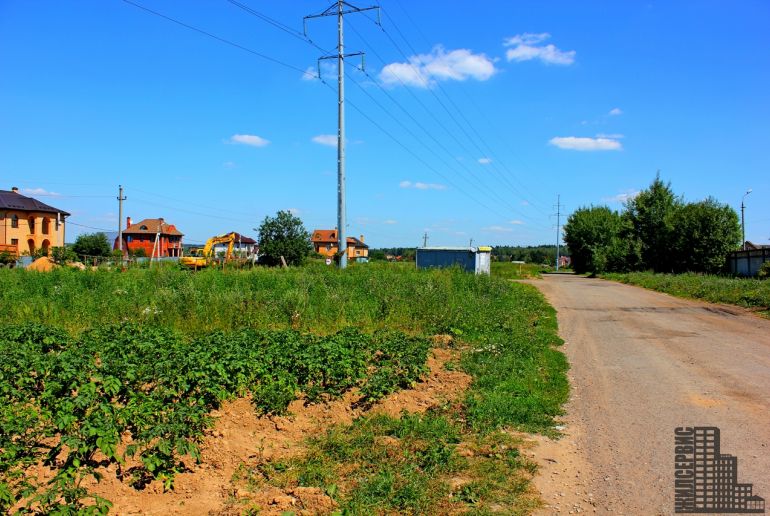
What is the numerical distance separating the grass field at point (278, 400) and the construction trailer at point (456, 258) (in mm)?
22287

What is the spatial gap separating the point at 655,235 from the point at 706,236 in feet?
27.5

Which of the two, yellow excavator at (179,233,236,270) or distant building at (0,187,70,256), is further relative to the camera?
distant building at (0,187,70,256)

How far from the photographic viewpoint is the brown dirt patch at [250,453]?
12.9ft

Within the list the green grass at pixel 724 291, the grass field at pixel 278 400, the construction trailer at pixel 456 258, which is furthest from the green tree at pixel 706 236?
the grass field at pixel 278 400

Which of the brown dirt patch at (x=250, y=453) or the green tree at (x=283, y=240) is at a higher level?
the green tree at (x=283, y=240)

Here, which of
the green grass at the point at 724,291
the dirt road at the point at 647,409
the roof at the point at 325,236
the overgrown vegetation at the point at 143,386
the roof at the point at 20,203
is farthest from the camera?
the roof at the point at 325,236

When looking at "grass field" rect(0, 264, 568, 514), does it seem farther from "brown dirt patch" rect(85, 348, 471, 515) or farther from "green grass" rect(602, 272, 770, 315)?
"green grass" rect(602, 272, 770, 315)

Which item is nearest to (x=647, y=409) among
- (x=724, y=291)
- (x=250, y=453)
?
(x=250, y=453)

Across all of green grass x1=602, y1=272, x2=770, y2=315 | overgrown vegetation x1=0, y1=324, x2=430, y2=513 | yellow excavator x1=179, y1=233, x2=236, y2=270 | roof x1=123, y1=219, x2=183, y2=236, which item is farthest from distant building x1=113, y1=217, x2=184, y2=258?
overgrown vegetation x1=0, y1=324, x2=430, y2=513

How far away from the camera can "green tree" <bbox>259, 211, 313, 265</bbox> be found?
4553 centimetres

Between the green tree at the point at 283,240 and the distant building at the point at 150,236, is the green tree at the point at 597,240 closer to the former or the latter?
the green tree at the point at 283,240

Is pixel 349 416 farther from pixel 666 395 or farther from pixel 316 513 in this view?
pixel 666 395

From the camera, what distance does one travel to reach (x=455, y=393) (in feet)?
22.8

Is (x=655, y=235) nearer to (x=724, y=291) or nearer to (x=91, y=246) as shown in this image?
(x=724, y=291)
